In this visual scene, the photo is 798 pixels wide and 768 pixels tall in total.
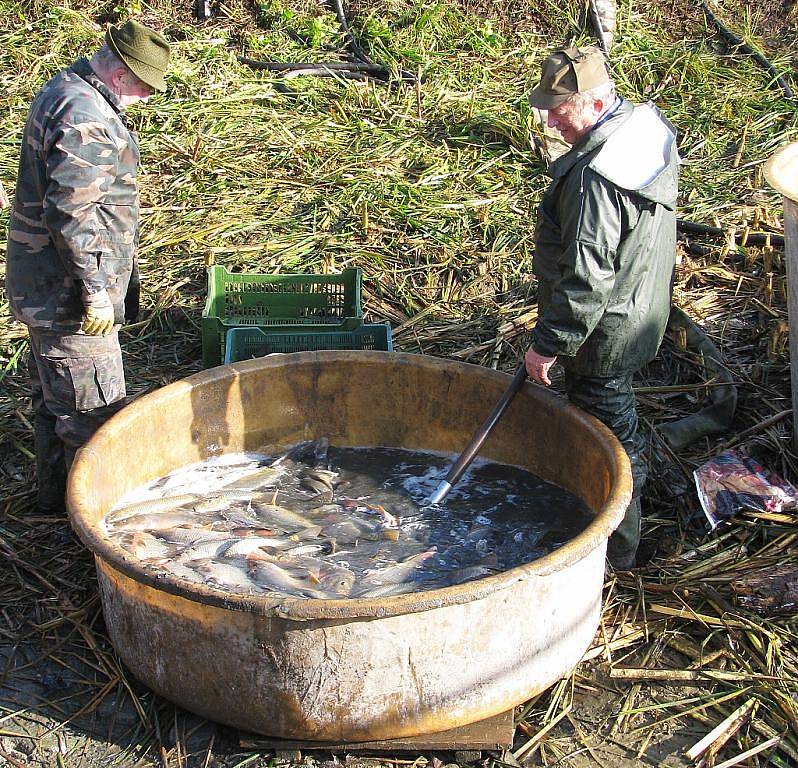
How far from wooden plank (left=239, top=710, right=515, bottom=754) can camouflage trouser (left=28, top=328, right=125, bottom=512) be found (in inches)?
68.0

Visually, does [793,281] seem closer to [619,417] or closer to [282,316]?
[619,417]

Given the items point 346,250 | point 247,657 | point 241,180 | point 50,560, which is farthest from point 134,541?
point 241,180

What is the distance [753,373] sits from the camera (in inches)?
211

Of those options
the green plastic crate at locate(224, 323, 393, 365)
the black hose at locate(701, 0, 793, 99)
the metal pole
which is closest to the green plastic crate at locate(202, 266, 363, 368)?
the green plastic crate at locate(224, 323, 393, 365)

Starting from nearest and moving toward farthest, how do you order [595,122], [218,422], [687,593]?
[595,122], [687,593], [218,422]

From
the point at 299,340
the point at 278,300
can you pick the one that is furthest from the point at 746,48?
the point at 299,340

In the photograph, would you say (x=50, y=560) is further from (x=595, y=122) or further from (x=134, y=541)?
(x=595, y=122)

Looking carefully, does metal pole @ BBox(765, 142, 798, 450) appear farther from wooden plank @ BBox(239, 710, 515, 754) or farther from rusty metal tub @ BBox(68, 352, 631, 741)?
wooden plank @ BBox(239, 710, 515, 754)

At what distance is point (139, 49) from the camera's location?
3938mm

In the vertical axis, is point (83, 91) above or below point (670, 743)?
above

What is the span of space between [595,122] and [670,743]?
2.36 m

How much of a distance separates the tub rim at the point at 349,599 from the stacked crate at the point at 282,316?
1.04 m

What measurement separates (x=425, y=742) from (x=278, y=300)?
290 centimetres

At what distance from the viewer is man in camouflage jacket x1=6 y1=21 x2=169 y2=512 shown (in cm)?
393
